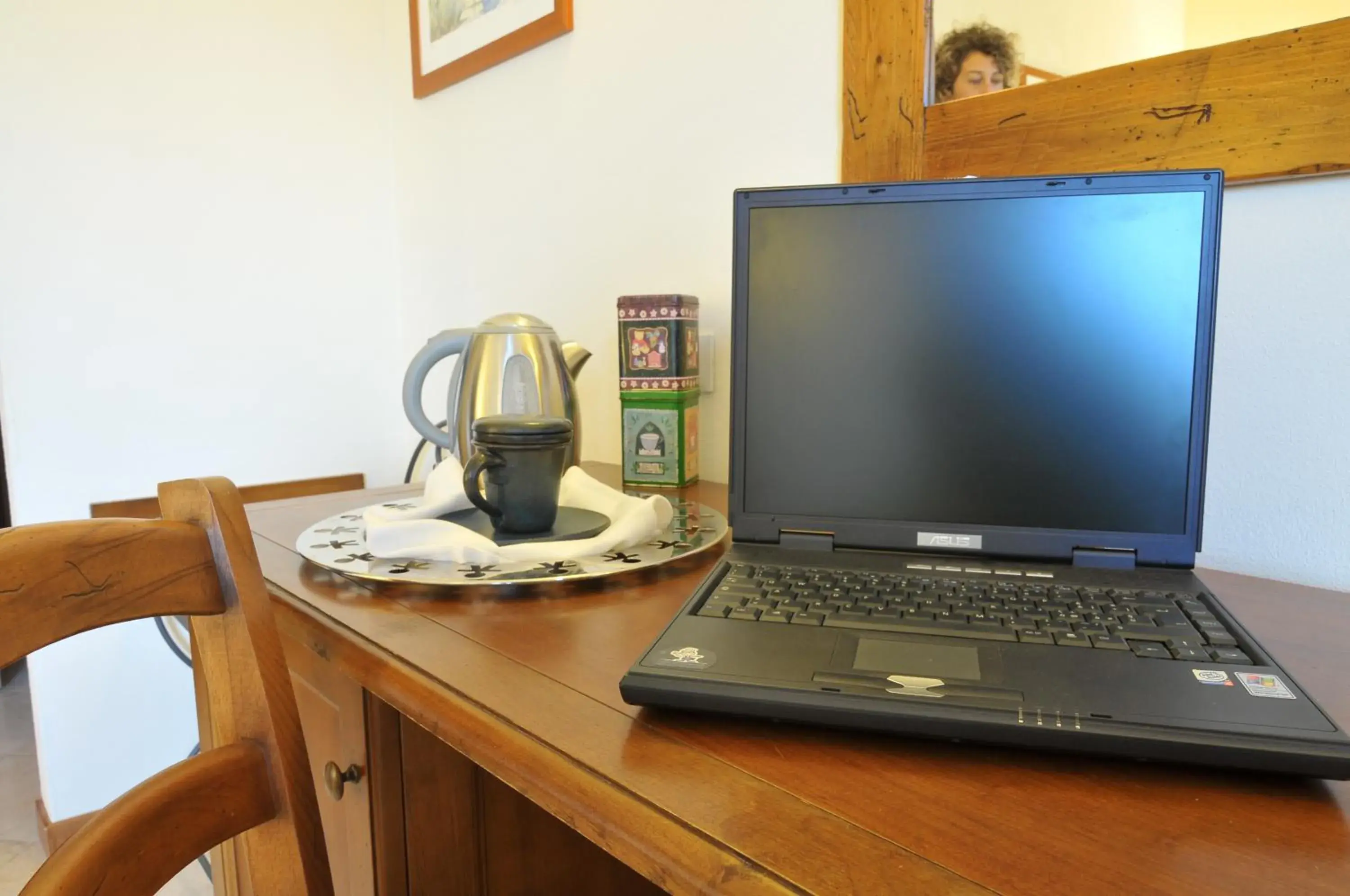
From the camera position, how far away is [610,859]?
2.70ft

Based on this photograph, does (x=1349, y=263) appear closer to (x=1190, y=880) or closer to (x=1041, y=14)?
(x=1041, y=14)

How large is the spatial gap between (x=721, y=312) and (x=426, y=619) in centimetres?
63

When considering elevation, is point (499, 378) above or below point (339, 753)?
above

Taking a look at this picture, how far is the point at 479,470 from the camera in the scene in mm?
711

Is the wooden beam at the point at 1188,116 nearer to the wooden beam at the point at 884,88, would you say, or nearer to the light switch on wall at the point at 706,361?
the wooden beam at the point at 884,88

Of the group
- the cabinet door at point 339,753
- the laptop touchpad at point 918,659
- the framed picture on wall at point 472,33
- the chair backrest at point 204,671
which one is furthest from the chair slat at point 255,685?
the framed picture on wall at point 472,33

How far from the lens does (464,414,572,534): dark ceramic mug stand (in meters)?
0.70

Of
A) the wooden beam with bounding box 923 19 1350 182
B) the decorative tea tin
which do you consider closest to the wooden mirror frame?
the wooden beam with bounding box 923 19 1350 182

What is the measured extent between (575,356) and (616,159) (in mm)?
372

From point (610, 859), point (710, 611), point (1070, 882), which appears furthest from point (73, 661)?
point (1070, 882)

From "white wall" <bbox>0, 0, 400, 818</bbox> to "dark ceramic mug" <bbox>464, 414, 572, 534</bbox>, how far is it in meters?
1.21

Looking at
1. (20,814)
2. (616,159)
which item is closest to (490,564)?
(616,159)

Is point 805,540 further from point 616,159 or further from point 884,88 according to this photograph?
point 616,159

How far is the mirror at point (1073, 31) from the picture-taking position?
2.02ft
